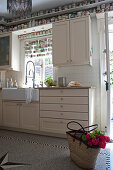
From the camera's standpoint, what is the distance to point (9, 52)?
13.0 ft

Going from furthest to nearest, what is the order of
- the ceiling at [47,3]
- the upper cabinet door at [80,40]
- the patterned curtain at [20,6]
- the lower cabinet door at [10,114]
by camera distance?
the ceiling at [47,3], the lower cabinet door at [10,114], the upper cabinet door at [80,40], the patterned curtain at [20,6]

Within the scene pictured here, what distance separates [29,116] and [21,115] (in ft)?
0.67

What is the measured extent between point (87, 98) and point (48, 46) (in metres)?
1.73

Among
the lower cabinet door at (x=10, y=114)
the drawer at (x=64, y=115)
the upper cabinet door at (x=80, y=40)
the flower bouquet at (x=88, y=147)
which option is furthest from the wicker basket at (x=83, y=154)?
the lower cabinet door at (x=10, y=114)

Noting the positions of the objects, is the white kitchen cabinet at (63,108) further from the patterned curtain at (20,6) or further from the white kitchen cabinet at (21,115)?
the patterned curtain at (20,6)

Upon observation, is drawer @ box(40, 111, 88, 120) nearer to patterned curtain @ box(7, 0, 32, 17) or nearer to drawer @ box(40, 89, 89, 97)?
drawer @ box(40, 89, 89, 97)

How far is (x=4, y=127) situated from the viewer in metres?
3.65

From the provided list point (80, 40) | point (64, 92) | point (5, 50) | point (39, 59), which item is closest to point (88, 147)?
point (64, 92)

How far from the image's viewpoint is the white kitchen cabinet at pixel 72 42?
3.06 m

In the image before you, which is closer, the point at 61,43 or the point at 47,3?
the point at 61,43

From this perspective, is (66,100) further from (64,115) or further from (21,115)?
(21,115)

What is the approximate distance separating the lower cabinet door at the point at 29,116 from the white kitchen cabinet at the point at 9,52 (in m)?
1.19

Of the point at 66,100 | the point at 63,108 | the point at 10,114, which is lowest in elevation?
the point at 10,114

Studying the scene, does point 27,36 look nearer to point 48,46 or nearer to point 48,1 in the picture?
point 48,46
